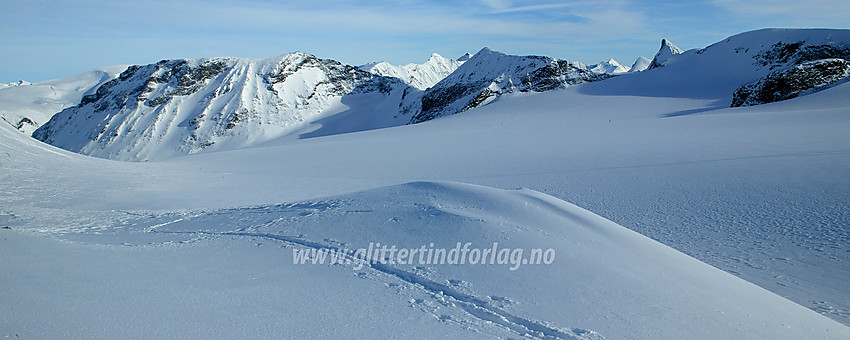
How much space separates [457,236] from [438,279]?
794 mm

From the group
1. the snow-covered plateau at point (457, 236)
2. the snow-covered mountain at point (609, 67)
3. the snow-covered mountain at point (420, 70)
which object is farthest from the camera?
the snow-covered mountain at point (609, 67)

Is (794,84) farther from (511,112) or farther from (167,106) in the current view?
(167,106)

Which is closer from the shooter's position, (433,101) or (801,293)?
(801,293)

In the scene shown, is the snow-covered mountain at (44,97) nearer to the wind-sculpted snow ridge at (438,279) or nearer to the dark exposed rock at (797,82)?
the wind-sculpted snow ridge at (438,279)

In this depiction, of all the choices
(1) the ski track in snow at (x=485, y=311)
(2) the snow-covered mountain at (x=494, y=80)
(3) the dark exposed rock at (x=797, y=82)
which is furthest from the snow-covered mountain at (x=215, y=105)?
(1) the ski track in snow at (x=485, y=311)

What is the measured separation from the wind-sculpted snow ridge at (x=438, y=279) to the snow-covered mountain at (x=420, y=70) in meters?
98.6

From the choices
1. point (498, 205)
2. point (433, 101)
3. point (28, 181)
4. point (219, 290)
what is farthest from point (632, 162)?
point (433, 101)

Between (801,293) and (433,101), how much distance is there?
46622 mm

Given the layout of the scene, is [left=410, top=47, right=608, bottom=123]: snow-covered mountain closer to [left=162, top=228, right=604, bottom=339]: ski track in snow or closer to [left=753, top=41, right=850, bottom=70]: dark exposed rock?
[left=753, top=41, right=850, bottom=70]: dark exposed rock

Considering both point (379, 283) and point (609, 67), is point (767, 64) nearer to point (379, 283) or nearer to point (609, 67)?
point (379, 283)

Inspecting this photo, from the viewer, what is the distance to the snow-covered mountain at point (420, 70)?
109m

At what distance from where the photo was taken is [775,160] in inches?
370

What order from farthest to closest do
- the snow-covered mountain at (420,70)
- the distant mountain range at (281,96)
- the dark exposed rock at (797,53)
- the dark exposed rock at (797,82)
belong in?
1. the snow-covered mountain at (420,70)
2. the distant mountain range at (281,96)
3. the dark exposed rock at (797,53)
4. the dark exposed rock at (797,82)

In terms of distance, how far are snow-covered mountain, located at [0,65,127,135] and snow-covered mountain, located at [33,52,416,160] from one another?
38233 millimetres
